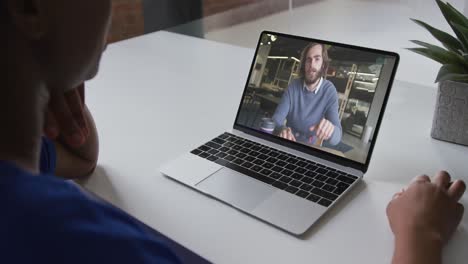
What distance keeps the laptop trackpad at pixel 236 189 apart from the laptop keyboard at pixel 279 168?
0.6 inches

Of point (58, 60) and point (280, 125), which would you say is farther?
point (280, 125)

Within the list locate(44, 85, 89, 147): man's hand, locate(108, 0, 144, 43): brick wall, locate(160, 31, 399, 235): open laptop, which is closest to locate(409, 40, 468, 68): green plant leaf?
locate(160, 31, 399, 235): open laptop

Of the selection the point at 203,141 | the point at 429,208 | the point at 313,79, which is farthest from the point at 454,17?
the point at 203,141

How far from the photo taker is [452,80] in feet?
2.95

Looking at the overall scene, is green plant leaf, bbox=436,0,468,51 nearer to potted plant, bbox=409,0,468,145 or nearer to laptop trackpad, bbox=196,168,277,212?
potted plant, bbox=409,0,468,145

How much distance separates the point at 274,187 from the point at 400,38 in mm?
1207

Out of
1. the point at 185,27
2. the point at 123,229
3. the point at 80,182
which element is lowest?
the point at 80,182

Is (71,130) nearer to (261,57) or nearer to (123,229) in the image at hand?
(123,229)

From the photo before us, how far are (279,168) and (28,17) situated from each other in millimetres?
517

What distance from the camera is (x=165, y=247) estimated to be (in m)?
0.49

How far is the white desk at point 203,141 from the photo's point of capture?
0.67 m

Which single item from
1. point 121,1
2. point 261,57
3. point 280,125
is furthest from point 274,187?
point 121,1

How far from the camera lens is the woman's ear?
0.41m

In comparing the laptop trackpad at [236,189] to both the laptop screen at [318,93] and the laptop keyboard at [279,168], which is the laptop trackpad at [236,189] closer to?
the laptop keyboard at [279,168]
